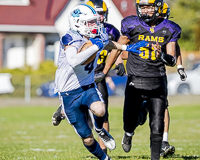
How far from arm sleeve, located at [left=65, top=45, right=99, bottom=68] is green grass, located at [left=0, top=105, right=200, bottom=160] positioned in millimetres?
1775

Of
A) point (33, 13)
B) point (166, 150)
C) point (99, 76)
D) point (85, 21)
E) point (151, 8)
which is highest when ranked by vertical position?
point (33, 13)

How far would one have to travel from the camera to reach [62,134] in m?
11.1

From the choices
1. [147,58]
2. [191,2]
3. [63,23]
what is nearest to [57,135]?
[147,58]

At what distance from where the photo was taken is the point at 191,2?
40.2 m

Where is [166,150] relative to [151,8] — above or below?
below

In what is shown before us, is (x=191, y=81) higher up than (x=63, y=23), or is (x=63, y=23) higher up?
(x=63, y=23)

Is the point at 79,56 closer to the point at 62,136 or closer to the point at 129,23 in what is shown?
the point at 129,23

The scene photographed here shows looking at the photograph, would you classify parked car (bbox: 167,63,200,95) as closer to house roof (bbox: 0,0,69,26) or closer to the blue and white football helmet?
house roof (bbox: 0,0,69,26)

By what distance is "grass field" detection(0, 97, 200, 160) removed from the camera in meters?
6.87

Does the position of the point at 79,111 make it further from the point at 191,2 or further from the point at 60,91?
the point at 191,2

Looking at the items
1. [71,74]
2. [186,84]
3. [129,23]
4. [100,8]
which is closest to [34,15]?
[186,84]

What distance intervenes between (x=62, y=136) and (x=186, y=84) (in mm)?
12494

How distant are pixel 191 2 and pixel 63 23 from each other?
18806 millimetres

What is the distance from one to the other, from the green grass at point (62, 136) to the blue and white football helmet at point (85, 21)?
1.89 metres
